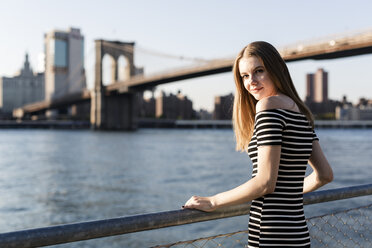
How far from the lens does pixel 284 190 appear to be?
1.35 m

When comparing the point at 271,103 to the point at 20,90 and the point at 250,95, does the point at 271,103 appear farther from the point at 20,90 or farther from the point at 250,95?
the point at 20,90

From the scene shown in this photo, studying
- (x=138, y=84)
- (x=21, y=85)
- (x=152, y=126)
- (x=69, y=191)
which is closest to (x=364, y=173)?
(x=69, y=191)

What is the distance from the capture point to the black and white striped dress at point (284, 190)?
130 centimetres

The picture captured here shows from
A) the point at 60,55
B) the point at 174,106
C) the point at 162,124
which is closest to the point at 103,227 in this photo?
the point at 162,124

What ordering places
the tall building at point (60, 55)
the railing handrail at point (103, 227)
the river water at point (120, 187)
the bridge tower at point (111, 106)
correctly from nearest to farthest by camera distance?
the railing handrail at point (103, 227), the river water at point (120, 187), the bridge tower at point (111, 106), the tall building at point (60, 55)

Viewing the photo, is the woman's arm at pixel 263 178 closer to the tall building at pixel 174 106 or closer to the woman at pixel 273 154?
the woman at pixel 273 154

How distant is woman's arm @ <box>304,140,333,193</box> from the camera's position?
153 cm

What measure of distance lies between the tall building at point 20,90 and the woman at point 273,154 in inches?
5468

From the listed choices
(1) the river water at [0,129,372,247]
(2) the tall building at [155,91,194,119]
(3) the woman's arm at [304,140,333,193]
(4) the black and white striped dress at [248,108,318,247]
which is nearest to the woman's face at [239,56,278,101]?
(4) the black and white striped dress at [248,108,318,247]

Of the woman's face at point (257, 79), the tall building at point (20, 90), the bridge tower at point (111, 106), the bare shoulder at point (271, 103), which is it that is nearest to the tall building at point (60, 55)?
the tall building at point (20, 90)

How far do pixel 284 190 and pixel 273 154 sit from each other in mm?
153

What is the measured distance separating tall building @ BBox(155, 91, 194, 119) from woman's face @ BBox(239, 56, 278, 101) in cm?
11514

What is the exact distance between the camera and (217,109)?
386 ft

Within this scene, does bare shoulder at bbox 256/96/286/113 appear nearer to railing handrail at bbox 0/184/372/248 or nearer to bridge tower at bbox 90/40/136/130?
railing handrail at bbox 0/184/372/248
